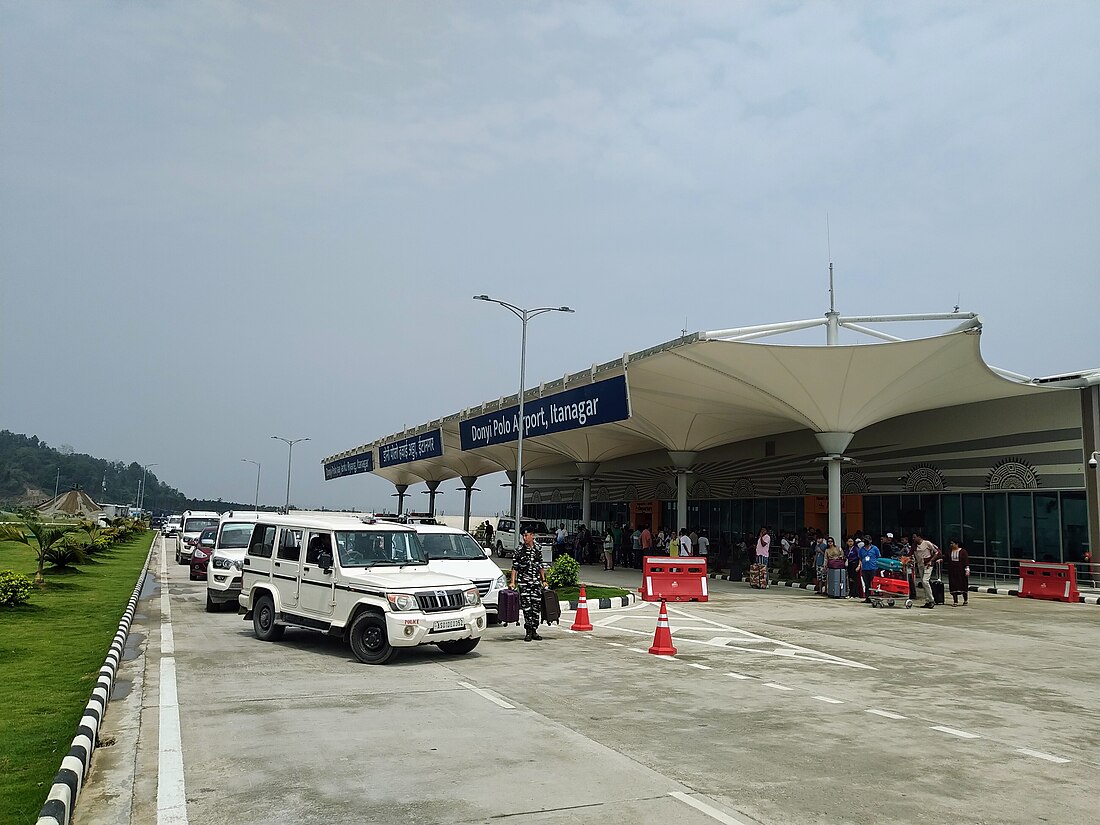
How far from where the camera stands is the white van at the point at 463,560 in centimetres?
Answer: 1466

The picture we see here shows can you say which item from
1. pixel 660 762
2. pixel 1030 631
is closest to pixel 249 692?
pixel 660 762

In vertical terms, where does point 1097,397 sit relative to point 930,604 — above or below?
above

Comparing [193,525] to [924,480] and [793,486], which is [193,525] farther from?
[924,480]

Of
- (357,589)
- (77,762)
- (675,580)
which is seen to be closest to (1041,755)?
(77,762)

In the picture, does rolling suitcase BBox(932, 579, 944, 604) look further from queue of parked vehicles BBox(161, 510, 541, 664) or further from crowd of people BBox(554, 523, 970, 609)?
queue of parked vehicles BBox(161, 510, 541, 664)

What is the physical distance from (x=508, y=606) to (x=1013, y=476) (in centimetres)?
2116

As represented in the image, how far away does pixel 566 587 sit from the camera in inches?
870

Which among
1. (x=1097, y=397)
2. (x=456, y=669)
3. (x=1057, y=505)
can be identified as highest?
(x=1097, y=397)

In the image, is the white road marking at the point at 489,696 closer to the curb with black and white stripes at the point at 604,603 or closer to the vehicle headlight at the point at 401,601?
the vehicle headlight at the point at 401,601

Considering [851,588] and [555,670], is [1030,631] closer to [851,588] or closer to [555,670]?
[851,588]

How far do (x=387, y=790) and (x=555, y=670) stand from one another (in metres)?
5.41

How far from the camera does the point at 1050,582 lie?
2383 centimetres

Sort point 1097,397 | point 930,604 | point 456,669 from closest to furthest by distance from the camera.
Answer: point 456,669
point 930,604
point 1097,397

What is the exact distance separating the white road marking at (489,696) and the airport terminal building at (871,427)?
15.4 m
